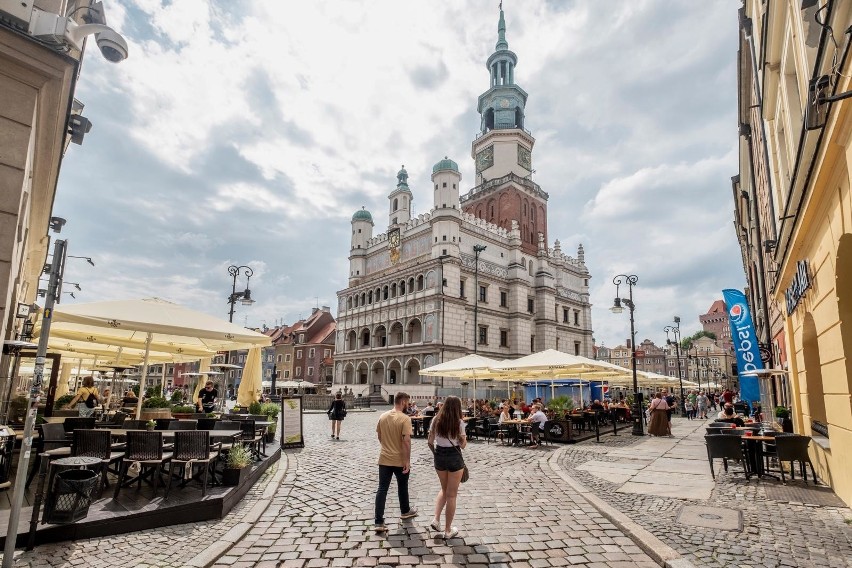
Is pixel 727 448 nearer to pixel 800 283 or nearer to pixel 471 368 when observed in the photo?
pixel 800 283

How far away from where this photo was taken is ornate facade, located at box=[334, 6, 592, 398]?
4662 cm

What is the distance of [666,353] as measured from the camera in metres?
117

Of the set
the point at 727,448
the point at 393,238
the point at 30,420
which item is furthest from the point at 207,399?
the point at 393,238

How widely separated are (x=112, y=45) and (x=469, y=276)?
43.9 m

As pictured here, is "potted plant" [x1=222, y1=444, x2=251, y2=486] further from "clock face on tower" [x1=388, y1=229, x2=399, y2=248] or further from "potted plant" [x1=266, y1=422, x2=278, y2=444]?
"clock face on tower" [x1=388, y1=229, x2=399, y2=248]

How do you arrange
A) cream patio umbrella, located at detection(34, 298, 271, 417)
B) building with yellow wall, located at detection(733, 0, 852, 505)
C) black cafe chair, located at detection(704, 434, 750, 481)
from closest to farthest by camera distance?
building with yellow wall, located at detection(733, 0, 852, 505), cream patio umbrella, located at detection(34, 298, 271, 417), black cafe chair, located at detection(704, 434, 750, 481)

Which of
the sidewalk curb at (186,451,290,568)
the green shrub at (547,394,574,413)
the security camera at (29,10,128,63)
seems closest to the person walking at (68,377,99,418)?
the sidewalk curb at (186,451,290,568)

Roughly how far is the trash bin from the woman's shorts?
4333mm

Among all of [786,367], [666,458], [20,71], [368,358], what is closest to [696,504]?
[666,458]

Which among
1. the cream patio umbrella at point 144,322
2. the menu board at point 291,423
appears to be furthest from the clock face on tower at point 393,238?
the cream patio umbrella at point 144,322

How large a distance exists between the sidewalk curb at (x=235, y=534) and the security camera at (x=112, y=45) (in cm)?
590

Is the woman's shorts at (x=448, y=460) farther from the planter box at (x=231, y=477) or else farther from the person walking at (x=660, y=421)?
the person walking at (x=660, y=421)

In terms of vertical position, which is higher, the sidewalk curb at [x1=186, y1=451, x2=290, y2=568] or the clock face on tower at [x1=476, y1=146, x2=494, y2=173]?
the clock face on tower at [x1=476, y1=146, x2=494, y2=173]

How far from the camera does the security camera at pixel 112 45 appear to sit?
17.9ft
